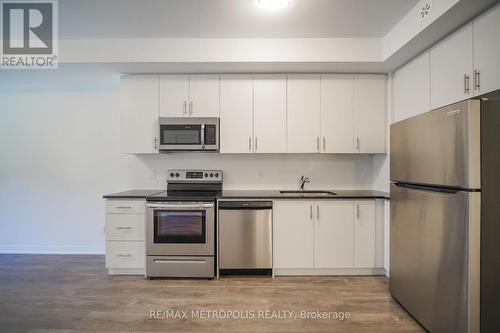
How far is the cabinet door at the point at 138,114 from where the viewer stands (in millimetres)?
3176

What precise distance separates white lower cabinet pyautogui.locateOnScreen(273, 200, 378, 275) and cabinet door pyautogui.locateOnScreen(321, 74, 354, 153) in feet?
2.36

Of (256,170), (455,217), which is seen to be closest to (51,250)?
(256,170)

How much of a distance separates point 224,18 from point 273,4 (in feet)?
1.60

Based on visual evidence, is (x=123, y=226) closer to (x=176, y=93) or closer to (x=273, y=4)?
(x=176, y=93)

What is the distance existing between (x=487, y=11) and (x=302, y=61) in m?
1.46

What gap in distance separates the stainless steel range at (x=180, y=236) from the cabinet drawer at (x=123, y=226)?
130mm

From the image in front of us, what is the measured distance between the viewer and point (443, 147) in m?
1.67

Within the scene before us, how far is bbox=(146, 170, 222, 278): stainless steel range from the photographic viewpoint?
111 inches

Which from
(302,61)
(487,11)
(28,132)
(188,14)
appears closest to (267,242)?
(302,61)

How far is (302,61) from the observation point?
9.25 feet

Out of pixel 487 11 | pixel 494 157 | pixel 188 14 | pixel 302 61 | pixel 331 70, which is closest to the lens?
pixel 494 157

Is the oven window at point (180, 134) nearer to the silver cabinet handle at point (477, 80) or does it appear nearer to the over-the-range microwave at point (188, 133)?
the over-the-range microwave at point (188, 133)

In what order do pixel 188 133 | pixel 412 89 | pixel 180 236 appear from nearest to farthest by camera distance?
1. pixel 412 89
2. pixel 180 236
3. pixel 188 133

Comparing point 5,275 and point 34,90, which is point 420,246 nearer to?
point 5,275
